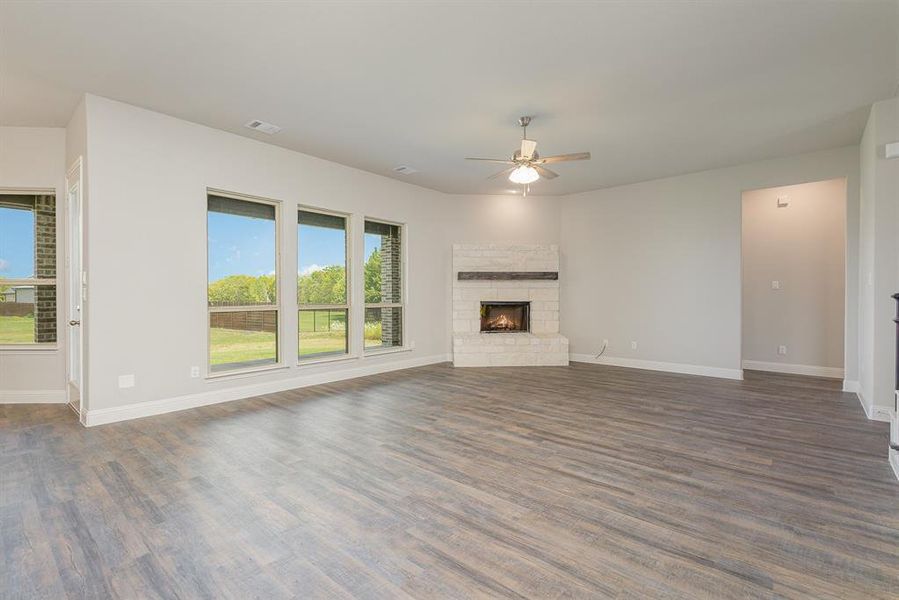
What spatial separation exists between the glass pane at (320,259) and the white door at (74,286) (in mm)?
2170

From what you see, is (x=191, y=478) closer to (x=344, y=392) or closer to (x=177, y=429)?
(x=177, y=429)

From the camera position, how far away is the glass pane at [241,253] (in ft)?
15.8

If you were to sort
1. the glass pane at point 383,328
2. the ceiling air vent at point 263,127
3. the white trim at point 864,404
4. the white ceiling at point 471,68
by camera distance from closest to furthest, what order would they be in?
1. the white ceiling at point 471,68
2. the white trim at point 864,404
3. the ceiling air vent at point 263,127
4. the glass pane at point 383,328

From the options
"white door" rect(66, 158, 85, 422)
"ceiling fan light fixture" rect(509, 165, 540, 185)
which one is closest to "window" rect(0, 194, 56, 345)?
"white door" rect(66, 158, 85, 422)

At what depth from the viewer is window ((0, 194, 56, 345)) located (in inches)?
181

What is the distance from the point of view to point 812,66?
3.24m

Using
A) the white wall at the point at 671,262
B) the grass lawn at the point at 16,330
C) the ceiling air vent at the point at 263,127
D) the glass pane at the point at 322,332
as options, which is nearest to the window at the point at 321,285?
the glass pane at the point at 322,332

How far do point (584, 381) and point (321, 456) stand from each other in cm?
389

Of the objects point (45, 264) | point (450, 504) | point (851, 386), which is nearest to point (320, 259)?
point (45, 264)

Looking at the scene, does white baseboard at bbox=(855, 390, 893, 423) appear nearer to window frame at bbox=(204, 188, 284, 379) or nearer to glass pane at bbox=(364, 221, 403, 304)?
glass pane at bbox=(364, 221, 403, 304)

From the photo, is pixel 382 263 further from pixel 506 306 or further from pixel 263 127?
pixel 263 127

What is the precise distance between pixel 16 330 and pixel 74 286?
1.01m

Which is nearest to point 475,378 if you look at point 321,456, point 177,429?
point 321,456

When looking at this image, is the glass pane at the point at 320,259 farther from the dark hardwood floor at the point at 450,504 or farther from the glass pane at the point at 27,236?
the glass pane at the point at 27,236
